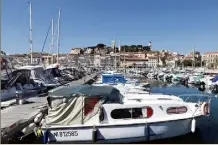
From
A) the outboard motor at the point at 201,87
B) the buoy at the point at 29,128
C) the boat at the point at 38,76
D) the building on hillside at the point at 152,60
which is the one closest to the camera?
the buoy at the point at 29,128

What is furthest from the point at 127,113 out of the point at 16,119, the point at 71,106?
the point at 16,119

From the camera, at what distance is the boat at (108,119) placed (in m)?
10.3

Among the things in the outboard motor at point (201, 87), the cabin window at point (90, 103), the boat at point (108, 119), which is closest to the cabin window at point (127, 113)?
the boat at point (108, 119)

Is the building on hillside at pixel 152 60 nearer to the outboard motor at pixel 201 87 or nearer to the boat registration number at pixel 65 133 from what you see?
the outboard motor at pixel 201 87

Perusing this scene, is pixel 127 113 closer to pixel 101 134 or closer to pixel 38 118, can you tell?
pixel 101 134

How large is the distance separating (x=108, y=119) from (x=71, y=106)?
1.50m

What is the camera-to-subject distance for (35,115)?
12805 mm

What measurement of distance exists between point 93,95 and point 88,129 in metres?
1.28

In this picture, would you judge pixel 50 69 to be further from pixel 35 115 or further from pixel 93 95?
pixel 93 95

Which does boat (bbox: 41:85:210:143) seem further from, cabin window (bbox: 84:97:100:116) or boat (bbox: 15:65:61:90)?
boat (bbox: 15:65:61:90)

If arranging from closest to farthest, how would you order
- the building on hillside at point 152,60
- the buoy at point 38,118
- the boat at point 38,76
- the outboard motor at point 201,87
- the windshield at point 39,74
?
1. the buoy at point 38,118
2. the boat at point 38,76
3. the windshield at point 39,74
4. the outboard motor at point 201,87
5. the building on hillside at point 152,60

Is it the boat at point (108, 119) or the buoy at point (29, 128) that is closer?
the boat at point (108, 119)

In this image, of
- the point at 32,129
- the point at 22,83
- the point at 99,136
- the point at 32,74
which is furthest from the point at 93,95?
the point at 32,74

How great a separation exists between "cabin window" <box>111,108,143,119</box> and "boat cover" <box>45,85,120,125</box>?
0.56 m
